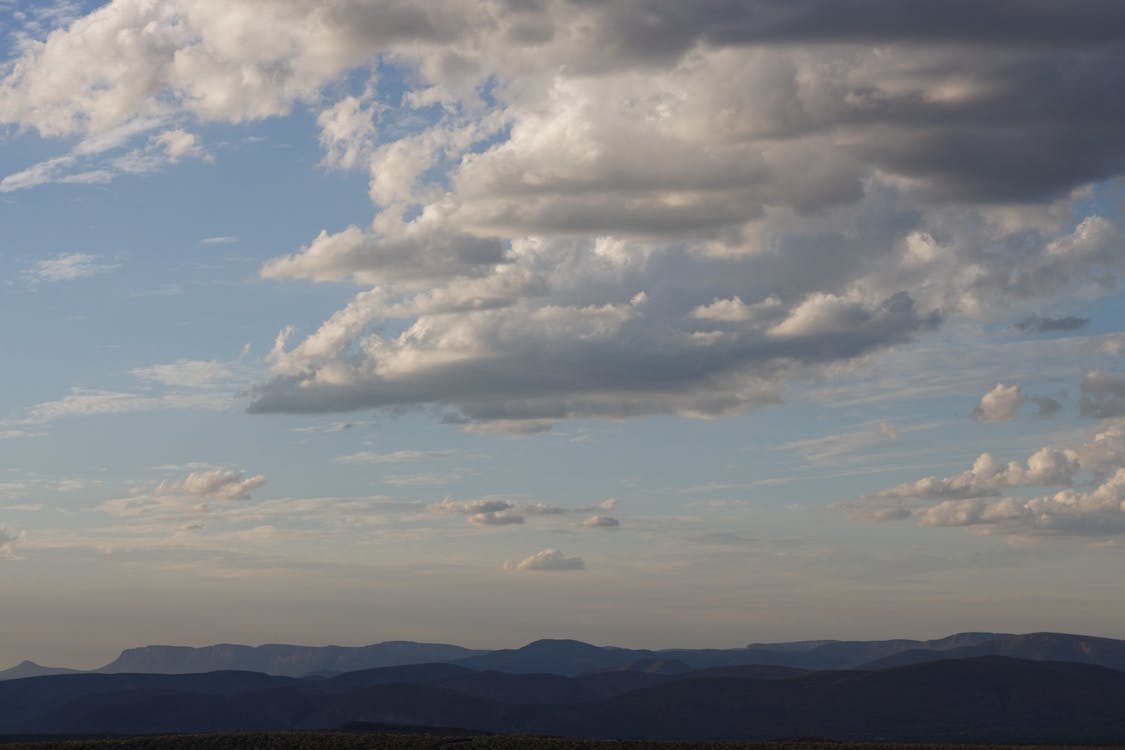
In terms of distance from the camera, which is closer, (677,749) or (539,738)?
(677,749)

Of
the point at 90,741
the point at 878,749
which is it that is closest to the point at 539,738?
the point at 878,749

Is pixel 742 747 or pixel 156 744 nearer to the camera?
pixel 742 747

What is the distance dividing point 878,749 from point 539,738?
1611 inches

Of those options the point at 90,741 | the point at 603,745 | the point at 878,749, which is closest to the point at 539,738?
the point at 603,745

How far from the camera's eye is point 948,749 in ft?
503

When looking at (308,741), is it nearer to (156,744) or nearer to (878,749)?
(156,744)

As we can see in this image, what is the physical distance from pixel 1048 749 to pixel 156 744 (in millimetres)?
112793

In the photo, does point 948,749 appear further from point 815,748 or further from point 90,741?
point 90,741

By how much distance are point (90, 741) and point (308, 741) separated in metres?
30.0

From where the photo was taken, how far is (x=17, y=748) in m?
163

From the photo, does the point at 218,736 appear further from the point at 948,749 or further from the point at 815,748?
the point at 948,749

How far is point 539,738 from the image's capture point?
159m

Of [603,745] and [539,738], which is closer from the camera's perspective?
[603,745]

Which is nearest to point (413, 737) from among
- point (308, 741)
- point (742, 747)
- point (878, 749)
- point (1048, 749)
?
point (308, 741)
